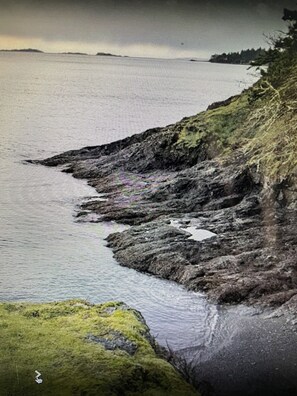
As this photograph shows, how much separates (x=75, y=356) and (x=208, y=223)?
11.7 metres

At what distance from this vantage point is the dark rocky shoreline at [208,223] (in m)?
14.9

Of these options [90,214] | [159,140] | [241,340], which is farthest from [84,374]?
[159,140]

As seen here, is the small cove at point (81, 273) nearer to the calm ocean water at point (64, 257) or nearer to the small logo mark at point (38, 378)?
the calm ocean water at point (64, 257)

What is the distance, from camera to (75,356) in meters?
8.84

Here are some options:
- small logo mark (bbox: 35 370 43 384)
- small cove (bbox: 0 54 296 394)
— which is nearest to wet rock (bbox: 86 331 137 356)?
small logo mark (bbox: 35 370 43 384)

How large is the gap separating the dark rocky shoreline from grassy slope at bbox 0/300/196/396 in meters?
4.26

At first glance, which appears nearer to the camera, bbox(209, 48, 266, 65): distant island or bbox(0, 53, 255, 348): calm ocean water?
bbox(209, 48, 266, 65): distant island

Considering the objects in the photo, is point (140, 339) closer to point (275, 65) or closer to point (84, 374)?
point (84, 374)

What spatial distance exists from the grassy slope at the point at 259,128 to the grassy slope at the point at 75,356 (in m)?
9.36

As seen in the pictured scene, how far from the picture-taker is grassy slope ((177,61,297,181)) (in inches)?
711

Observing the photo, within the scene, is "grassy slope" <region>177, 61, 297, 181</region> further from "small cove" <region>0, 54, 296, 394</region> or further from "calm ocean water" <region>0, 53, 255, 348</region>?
"calm ocean water" <region>0, 53, 255, 348</region>

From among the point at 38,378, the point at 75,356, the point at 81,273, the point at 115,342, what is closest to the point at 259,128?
the point at 81,273

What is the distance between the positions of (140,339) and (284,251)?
23.9 feet

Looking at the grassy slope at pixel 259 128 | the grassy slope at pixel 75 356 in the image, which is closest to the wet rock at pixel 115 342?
the grassy slope at pixel 75 356
